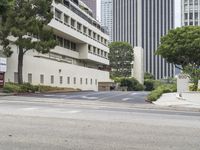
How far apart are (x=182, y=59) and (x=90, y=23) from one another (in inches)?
1080

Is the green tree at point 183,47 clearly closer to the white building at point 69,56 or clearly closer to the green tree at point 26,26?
the white building at point 69,56

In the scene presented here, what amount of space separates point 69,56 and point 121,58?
55710 mm

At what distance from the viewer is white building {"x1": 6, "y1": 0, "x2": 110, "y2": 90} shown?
155ft

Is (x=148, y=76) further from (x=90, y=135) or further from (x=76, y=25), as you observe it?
(x=90, y=135)

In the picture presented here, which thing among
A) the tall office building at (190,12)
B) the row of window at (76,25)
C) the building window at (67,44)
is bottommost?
the building window at (67,44)

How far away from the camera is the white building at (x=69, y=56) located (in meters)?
47.3

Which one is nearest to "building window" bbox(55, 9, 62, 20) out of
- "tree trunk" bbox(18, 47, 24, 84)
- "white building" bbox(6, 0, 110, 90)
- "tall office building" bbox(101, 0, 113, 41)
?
"white building" bbox(6, 0, 110, 90)

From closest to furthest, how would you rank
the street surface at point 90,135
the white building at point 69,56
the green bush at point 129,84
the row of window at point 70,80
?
1. the street surface at point 90,135
2. the row of window at point 70,80
3. the white building at point 69,56
4. the green bush at point 129,84

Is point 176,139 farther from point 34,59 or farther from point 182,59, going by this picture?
point 182,59

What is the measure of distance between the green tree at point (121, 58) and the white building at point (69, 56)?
2822 cm

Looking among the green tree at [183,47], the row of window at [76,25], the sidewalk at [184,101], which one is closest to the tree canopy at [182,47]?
the green tree at [183,47]

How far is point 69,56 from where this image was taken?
6788 centimetres

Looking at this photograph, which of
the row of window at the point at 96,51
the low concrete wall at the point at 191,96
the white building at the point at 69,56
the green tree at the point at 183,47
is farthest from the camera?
the row of window at the point at 96,51

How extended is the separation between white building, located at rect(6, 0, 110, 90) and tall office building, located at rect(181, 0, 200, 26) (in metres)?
28.4
